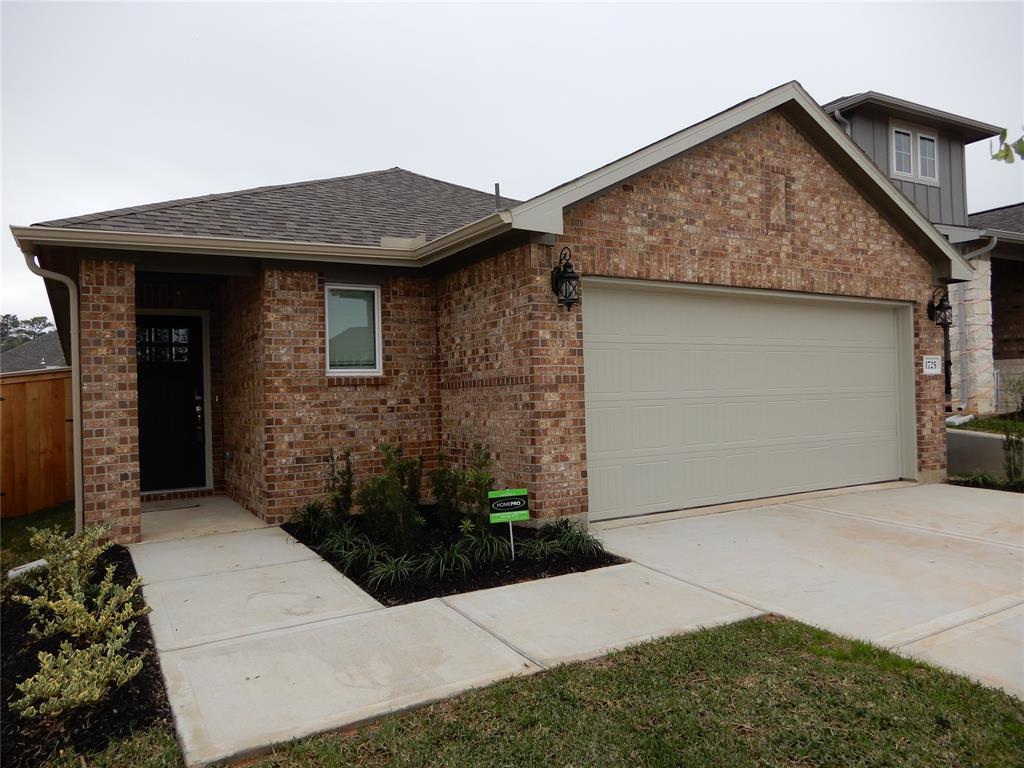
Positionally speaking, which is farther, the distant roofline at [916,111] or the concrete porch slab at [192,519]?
the distant roofline at [916,111]

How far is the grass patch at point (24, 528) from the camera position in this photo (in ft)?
24.2

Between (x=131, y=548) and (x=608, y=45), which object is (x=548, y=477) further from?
(x=608, y=45)

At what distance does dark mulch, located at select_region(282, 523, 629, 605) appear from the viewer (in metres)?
5.35

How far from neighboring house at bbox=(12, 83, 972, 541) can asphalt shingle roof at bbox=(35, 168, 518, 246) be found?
6 centimetres

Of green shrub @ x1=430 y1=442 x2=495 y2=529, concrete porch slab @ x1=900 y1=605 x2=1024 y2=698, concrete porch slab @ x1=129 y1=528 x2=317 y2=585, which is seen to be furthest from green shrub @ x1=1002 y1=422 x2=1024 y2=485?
concrete porch slab @ x1=129 y1=528 x2=317 y2=585

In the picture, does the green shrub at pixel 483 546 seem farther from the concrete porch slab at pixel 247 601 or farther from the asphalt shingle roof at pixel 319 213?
the asphalt shingle roof at pixel 319 213

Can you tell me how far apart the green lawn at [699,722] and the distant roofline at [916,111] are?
12.5 metres

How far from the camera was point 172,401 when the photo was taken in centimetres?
993

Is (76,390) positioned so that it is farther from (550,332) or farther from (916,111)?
(916,111)

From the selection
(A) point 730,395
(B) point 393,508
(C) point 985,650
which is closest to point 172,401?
(B) point 393,508

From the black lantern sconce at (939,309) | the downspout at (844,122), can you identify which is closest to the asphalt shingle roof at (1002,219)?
the downspout at (844,122)

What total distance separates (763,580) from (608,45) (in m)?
14.1

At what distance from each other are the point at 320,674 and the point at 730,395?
6.18 meters

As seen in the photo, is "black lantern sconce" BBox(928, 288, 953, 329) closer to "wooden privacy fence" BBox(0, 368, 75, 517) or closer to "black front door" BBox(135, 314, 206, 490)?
"black front door" BBox(135, 314, 206, 490)
